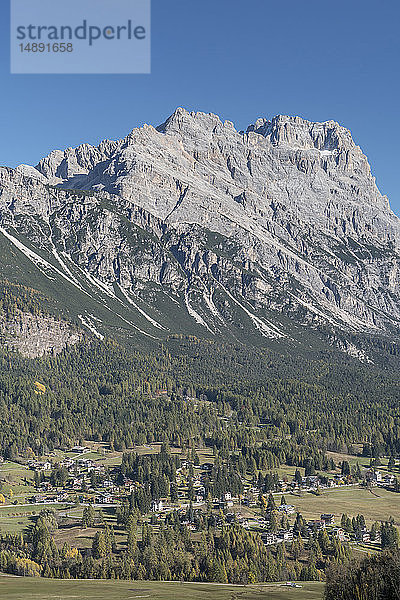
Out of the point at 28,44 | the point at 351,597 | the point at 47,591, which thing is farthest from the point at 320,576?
the point at 28,44

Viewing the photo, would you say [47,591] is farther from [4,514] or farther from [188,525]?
[4,514]

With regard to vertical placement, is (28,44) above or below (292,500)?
above

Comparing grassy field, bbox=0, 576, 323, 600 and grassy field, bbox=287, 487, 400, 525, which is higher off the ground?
grassy field, bbox=0, 576, 323, 600

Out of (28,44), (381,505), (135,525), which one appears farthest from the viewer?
(381,505)

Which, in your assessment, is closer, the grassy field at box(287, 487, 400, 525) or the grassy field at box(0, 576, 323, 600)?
the grassy field at box(0, 576, 323, 600)

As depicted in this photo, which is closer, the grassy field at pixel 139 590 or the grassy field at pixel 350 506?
the grassy field at pixel 139 590

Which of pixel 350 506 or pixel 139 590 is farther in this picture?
pixel 350 506

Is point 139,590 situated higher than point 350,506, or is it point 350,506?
point 139,590

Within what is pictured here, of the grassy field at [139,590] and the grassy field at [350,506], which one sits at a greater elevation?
the grassy field at [139,590]
